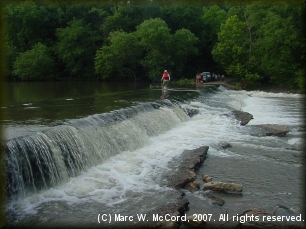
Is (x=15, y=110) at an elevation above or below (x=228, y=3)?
below

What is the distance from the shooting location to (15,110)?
43.5ft

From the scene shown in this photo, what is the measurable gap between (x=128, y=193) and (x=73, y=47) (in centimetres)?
3594

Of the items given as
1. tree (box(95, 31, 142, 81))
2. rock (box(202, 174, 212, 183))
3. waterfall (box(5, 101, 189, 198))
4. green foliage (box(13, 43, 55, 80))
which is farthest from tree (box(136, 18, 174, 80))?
rock (box(202, 174, 212, 183))

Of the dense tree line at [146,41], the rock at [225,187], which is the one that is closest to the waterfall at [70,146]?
the rock at [225,187]

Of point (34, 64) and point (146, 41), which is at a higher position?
point (146, 41)

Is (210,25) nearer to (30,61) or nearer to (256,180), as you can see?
(30,61)

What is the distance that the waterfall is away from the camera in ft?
25.2

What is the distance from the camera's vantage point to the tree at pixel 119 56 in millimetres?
37406

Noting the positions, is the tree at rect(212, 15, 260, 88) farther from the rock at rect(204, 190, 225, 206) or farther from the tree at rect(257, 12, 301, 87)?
the rock at rect(204, 190, 225, 206)

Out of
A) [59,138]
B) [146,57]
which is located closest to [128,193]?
[59,138]

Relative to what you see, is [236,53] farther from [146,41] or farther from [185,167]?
[185,167]

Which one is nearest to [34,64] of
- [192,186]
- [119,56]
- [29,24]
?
[29,24]

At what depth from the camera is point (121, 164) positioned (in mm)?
9852

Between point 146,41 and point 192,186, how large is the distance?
98.3 ft
